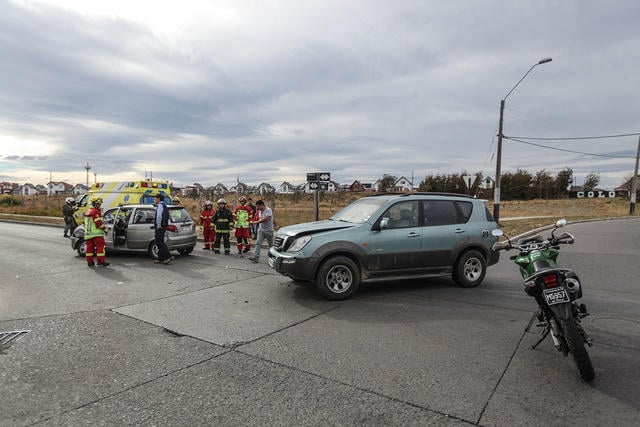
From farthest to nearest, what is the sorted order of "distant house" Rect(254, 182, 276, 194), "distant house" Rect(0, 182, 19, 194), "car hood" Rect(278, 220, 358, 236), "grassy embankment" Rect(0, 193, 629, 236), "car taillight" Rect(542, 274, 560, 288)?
"distant house" Rect(0, 182, 19, 194) → "grassy embankment" Rect(0, 193, 629, 236) → "distant house" Rect(254, 182, 276, 194) → "car hood" Rect(278, 220, 358, 236) → "car taillight" Rect(542, 274, 560, 288)

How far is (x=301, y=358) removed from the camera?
13.8ft

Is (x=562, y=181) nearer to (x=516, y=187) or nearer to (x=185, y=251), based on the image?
(x=516, y=187)

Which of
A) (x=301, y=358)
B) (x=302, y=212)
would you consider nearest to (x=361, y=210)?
(x=301, y=358)

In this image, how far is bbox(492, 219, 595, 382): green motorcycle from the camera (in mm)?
3648

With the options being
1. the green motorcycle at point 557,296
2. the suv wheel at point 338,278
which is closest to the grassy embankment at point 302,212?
the suv wheel at point 338,278

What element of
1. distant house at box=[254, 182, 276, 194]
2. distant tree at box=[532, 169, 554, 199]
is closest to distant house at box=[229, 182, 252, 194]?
distant house at box=[254, 182, 276, 194]

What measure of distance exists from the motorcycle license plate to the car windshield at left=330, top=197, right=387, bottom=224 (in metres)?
3.54

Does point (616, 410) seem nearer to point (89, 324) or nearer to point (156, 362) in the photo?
point (156, 362)

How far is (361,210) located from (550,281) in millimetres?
3977

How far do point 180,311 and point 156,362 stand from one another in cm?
185

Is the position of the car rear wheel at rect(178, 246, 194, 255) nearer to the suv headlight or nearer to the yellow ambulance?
the yellow ambulance

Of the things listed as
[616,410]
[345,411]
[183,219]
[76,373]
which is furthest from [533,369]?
[183,219]

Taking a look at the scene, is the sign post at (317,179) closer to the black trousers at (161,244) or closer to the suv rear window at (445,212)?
the black trousers at (161,244)

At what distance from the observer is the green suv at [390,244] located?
6.54m
